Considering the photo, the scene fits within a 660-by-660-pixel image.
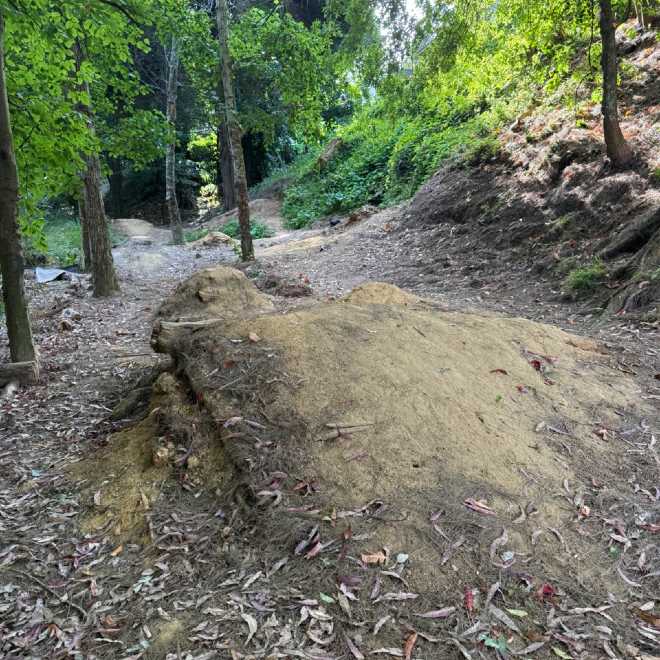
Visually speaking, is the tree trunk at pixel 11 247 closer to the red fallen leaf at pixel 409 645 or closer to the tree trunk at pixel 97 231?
the tree trunk at pixel 97 231

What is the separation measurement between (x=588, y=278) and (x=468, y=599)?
559cm

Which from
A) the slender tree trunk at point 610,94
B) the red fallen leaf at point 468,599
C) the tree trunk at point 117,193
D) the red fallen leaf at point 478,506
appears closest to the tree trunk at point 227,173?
the tree trunk at point 117,193

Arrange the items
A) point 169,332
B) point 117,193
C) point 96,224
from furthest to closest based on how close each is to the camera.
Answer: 1. point 117,193
2. point 96,224
3. point 169,332

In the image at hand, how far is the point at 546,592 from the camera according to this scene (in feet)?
7.45

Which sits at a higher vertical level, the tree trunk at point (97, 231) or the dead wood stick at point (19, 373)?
the tree trunk at point (97, 231)

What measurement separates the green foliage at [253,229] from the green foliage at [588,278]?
1118 centimetres

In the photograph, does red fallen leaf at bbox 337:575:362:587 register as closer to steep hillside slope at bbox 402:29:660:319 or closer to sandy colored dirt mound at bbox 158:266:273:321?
sandy colored dirt mound at bbox 158:266:273:321

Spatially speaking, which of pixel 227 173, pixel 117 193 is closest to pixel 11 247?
pixel 227 173

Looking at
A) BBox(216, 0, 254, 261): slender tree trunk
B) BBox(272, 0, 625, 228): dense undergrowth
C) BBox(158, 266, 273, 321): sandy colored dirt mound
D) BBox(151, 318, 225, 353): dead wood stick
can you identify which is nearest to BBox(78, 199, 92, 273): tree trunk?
BBox(216, 0, 254, 261): slender tree trunk

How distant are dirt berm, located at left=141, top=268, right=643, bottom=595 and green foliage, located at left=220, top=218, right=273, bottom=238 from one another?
1326 cm

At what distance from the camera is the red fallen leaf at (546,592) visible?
7.41ft

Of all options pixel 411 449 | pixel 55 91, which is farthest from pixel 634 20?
pixel 411 449

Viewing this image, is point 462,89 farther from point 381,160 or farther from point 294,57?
point 381,160

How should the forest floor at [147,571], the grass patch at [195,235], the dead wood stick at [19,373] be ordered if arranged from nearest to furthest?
the forest floor at [147,571], the dead wood stick at [19,373], the grass patch at [195,235]
